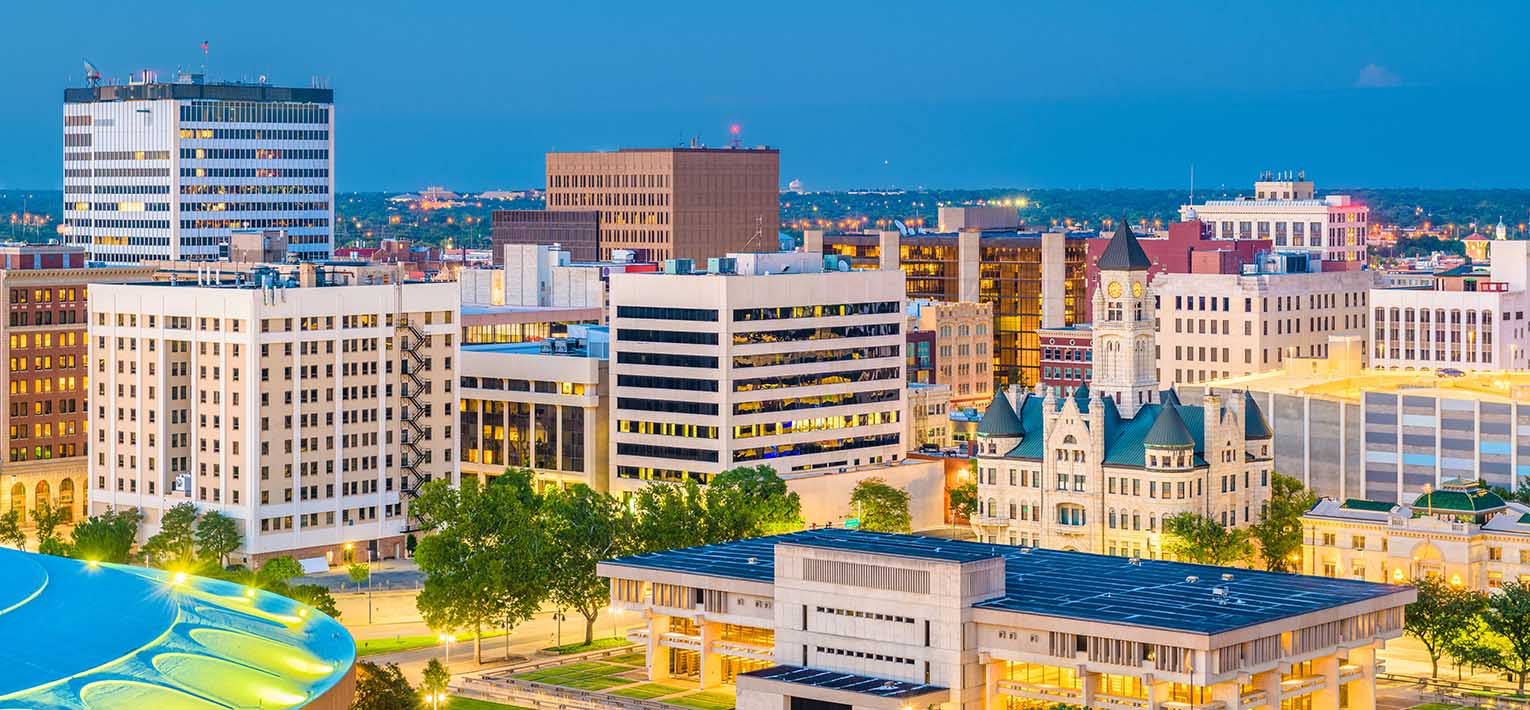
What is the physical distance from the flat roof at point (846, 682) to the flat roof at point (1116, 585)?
6983 mm

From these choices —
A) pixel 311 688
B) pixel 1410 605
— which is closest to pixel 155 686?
pixel 311 688

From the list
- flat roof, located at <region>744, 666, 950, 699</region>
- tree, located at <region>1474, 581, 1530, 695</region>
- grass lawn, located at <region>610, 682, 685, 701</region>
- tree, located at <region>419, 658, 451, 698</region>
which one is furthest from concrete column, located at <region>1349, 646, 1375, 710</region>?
tree, located at <region>419, 658, 451, 698</region>

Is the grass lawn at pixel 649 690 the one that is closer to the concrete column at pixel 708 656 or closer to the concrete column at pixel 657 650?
the concrete column at pixel 657 650

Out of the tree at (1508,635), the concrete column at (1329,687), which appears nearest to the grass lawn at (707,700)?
the concrete column at (1329,687)

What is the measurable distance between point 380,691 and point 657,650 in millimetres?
32899

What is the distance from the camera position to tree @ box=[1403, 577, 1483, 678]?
191 m

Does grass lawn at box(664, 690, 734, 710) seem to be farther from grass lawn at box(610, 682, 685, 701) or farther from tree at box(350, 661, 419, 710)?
tree at box(350, 661, 419, 710)

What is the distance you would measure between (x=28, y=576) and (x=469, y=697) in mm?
59390

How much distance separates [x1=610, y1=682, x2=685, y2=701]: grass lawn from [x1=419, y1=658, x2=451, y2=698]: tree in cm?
1283

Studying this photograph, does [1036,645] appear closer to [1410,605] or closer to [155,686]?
Answer: [1410,605]

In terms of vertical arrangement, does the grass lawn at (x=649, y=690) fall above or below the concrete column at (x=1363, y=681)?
below

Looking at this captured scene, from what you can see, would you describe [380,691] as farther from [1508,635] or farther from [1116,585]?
[1508,635]

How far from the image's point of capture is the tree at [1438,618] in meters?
191

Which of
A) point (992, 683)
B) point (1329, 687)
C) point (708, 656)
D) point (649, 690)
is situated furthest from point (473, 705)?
point (1329, 687)
